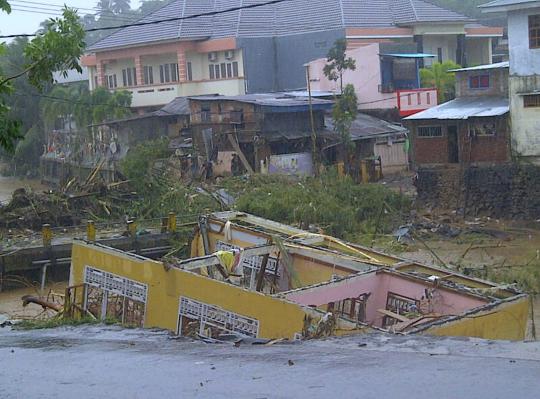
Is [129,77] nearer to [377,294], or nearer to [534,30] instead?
[534,30]

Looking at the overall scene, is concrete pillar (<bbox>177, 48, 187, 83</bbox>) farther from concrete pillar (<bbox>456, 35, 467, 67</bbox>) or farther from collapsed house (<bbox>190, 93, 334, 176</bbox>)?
concrete pillar (<bbox>456, 35, 467, 67</bbox>)

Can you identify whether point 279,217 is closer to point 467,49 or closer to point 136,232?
point 136,232

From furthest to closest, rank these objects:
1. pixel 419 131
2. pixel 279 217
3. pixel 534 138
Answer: pixel 419 131
pixel 534 138
pixel 279 217

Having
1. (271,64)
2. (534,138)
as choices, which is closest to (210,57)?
(271,64)

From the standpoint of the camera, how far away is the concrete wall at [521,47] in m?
32.3

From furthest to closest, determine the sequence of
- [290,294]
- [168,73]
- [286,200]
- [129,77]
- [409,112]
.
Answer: [129,77] → [168,73] → [409,112] → [286,200] → [290,294]

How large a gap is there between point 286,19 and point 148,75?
851 centimetres

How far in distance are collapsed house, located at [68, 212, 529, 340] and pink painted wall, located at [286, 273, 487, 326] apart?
0.01 m

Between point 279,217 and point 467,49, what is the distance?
31.6 m

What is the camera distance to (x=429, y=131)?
35.1 metres

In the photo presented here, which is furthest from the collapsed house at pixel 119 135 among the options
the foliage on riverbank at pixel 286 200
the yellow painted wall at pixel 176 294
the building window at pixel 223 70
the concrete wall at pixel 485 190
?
the yellow painted wall at pixel 176 294

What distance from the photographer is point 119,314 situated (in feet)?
47.9

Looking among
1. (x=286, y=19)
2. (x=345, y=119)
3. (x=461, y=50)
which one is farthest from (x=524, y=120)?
(x=286, y=19)

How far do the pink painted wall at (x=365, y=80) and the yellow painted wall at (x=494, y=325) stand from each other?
33683 millimetres
